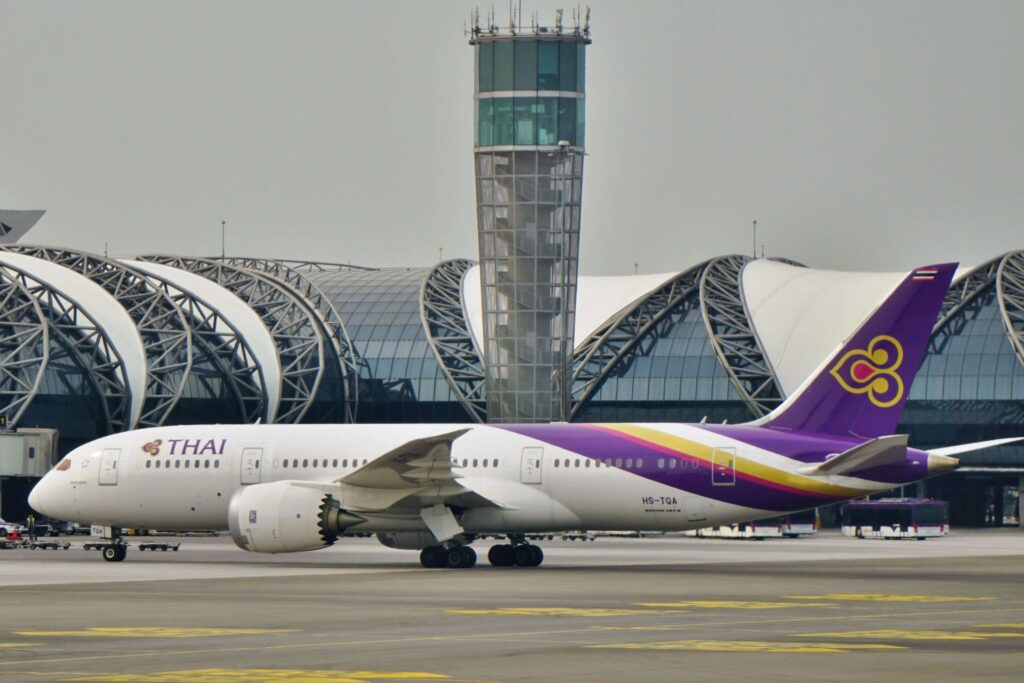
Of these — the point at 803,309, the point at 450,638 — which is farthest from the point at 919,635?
the point at 803,309

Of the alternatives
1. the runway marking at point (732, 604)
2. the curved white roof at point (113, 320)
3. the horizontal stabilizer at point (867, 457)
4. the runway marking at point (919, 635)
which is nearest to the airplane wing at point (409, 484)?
the horizontal stabilizer at point (867, 457)

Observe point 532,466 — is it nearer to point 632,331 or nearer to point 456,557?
point 456,557

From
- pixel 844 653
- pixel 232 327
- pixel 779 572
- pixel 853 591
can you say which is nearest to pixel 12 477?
pixel 232 327

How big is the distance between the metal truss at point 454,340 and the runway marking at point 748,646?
7202 cm

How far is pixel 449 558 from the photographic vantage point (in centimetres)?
4778

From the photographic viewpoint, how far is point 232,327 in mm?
94562

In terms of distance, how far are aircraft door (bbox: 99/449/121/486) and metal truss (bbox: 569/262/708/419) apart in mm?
48348

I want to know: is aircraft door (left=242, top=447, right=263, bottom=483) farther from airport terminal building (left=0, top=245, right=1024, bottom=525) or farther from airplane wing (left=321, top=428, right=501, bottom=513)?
airport terminal building (left=0, top=245, right=1024, bottom=525)

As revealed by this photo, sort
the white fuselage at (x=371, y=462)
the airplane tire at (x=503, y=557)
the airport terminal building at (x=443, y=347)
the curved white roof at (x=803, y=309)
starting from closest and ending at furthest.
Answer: the white fuselage at (x=371, y=462), the airplane tire at (x=503, y=557), the airport terminal building at (x=443, y=347), the curved white roof at (x=803, y=309)

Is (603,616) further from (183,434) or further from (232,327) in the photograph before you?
(232,327)

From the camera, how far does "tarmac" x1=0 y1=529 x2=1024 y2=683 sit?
2184cm

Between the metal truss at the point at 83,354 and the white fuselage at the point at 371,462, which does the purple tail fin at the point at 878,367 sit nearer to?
the white fuselage at the point at 371,462

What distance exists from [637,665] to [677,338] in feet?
250

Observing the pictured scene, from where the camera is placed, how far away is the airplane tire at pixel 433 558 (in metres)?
47.9
